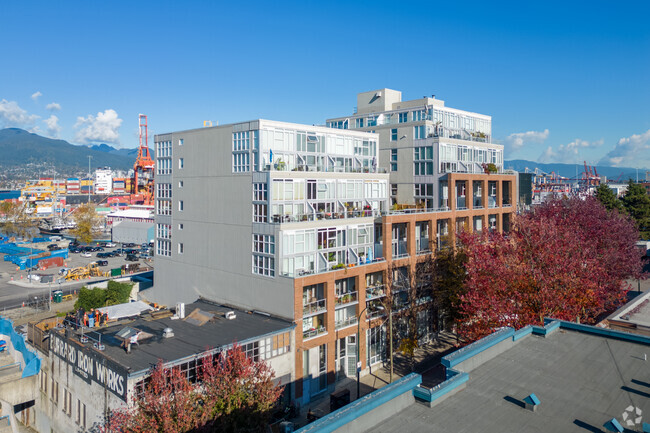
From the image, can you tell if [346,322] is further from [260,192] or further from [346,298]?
[260,192]

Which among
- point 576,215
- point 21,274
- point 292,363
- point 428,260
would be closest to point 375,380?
point 292,363

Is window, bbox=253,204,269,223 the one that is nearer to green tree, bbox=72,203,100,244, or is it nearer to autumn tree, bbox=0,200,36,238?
green tree, bbox=72,203,100,244

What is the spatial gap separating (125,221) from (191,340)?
101 metres

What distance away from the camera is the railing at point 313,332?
35.3m

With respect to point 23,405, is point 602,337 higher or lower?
higher

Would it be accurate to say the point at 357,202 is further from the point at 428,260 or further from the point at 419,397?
the point at 419,397

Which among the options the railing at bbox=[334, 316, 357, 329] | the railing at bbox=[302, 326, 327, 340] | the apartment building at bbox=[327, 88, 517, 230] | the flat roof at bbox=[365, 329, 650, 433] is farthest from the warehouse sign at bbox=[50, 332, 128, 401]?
the apartment building at bbox=[327, 88, 517, 230]

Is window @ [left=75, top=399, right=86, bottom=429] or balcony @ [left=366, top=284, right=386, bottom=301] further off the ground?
balcony @ [left=366, top=284, right=386, bottom=301]

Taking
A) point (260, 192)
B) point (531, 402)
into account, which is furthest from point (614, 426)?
point (260, 192)

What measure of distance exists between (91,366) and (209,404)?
11.0 metres

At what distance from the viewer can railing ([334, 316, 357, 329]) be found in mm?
38169

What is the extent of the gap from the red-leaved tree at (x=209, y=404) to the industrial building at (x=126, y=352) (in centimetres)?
299

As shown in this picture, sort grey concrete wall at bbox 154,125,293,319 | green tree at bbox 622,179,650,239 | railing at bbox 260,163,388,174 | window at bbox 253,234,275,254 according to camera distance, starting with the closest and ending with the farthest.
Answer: window at bbox 253,234,275,254
railing at bbox 260,163,388,174
grey concrete wall at bbox 154,125,293,319
green tree at bbox 622,179,650,239

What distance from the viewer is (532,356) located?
2331 centimetres
